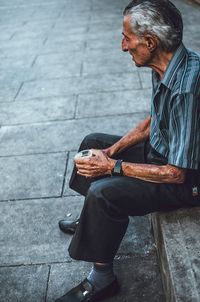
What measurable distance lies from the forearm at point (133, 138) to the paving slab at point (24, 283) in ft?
3.25

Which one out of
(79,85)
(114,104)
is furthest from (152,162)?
(79,85)

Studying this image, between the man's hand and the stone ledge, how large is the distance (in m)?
0.44

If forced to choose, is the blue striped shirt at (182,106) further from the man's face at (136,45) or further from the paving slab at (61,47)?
the paving slab at (61,47)

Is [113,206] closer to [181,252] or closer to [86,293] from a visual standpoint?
[181,252]

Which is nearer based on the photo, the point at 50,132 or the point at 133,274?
the point at 133,274

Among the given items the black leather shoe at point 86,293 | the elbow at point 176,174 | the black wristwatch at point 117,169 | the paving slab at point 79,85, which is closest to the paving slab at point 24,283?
the black leather shoe at point 86,293

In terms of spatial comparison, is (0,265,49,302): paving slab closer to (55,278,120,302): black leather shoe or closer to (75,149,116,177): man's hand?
(55,278,120,302): black leather shoe

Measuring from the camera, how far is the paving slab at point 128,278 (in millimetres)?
2561

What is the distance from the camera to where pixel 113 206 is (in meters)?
2.29

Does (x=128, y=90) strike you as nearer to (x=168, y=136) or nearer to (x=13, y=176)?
(x=13, y=176)

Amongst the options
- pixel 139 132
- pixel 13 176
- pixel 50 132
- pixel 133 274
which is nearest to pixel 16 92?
pixel 50 132

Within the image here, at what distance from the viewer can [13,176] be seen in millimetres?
3895

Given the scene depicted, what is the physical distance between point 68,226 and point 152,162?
95 cm

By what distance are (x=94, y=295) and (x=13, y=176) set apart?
1750mm
